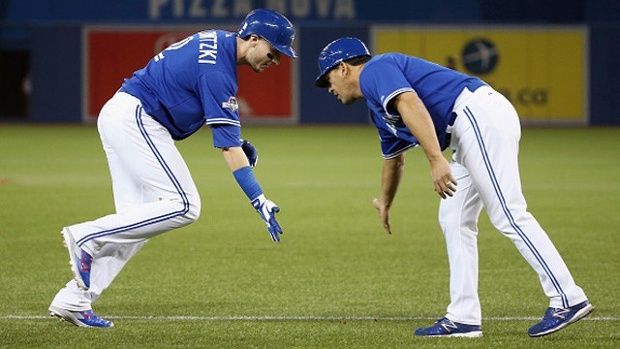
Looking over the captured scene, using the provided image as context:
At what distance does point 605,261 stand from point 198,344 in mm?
4605

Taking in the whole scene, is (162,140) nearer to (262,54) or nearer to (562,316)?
(262,54)

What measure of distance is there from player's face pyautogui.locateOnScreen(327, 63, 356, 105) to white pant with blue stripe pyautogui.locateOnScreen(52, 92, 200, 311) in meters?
1.08

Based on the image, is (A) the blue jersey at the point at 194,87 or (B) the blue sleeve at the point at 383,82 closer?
(B) the blue sleeve at the point at 383,82

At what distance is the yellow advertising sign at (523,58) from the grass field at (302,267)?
13.3m

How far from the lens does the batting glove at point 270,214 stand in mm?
6797

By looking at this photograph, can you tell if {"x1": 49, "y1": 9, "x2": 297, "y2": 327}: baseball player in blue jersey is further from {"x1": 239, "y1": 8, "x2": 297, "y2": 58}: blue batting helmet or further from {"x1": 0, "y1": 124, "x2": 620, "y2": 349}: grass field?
{"x1": 0, "y1": 124, "x2": 620, "y2": 349}: grass field

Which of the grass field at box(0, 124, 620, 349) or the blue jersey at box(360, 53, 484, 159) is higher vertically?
the blue jersey at box(360, 53, 484, 159)

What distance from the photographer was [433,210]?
Result: 14430 millimetres

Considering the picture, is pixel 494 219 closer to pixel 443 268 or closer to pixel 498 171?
pixel 498 171

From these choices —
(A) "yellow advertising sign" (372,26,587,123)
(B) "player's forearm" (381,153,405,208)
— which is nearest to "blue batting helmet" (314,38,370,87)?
(B) "player's forearm" (381,153,405,208)

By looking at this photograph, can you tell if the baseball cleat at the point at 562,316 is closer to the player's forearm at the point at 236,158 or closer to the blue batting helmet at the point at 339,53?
the blue batting helmet at the point at 339,53

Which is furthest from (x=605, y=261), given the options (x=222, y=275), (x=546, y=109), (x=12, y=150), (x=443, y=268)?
(x=546, y=109)

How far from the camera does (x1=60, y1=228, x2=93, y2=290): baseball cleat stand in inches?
279

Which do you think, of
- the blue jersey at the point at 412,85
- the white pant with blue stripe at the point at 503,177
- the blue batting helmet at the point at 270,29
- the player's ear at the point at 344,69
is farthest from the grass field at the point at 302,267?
the blue batting helmet at the point at 270,29
